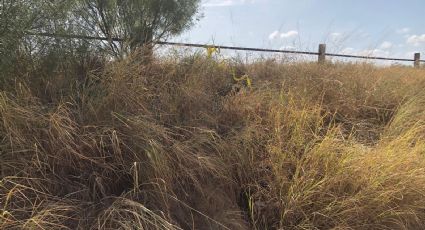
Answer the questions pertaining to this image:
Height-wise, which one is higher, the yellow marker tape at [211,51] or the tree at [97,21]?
the tree at [97,21]

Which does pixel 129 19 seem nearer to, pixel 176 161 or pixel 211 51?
pixel 211 51

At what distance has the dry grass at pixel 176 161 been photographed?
3.53 metres

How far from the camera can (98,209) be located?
11.5ft

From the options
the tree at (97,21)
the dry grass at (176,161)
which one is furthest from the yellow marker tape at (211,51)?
the dry grass at (176,161)

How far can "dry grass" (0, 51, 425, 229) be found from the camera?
3.53m

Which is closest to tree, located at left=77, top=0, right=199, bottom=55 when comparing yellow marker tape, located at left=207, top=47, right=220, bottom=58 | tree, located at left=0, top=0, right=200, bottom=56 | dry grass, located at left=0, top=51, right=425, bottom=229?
tree, located at left=0, top=0, right=200, bottom=56

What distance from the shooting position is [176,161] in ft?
13.0

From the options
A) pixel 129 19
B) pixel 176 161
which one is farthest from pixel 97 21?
pixel 176 161

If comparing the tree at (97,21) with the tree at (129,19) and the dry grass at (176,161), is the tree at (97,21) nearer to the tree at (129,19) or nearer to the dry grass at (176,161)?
the tree at (129,19)

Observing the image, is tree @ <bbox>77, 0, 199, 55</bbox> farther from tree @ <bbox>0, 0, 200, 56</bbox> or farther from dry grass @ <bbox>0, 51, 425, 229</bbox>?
dry grass @ <bbox>0, 51, 425, 229</bbox>

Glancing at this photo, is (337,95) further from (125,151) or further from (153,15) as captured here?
(125,151)

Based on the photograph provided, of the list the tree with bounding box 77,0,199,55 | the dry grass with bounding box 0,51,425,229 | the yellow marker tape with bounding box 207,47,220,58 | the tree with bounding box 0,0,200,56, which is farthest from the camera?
the yellow marker tape with bounding box 207,47,220,58

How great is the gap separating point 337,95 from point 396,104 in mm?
1018

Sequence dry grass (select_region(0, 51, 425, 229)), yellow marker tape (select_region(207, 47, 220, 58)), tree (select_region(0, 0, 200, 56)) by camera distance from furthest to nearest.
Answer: yellow marker tape (select_region(207, 47, 220, 58)), tree (select_region(0, 0, 200, 56)), dry grass (select_region(0, 51, 425, 229))
